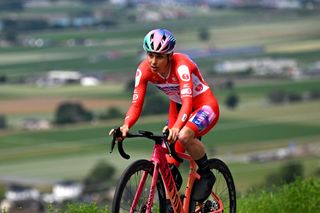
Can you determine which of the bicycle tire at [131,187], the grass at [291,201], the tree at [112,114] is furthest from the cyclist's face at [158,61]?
the tree at [112,114]

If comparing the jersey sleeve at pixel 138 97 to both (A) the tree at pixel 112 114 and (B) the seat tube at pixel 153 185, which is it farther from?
(A) the tree at pixel 112 114

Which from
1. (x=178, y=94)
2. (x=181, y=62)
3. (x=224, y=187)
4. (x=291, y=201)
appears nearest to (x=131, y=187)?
(x=178, y=94)

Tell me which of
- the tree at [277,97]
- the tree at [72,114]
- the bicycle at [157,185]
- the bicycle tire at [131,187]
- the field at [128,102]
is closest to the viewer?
the bicycle tire at [131,187]

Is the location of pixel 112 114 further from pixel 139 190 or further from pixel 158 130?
pixel 139 190

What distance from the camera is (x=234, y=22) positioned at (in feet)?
453

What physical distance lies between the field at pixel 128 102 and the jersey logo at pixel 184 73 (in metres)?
14.0

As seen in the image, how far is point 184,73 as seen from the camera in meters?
9.04

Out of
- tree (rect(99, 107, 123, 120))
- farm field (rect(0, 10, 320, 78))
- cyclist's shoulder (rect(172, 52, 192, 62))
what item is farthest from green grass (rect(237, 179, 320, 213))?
farm field (rect(0, 10, 320, 78))

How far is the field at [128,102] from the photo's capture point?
61.4m

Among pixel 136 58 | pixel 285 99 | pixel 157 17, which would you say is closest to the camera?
pixel 285 99

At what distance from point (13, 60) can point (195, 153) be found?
10795 centimetres

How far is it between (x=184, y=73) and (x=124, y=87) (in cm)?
8165

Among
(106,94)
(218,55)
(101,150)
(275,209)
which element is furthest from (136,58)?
(275,209)

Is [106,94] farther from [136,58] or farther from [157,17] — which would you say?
[157,17]
